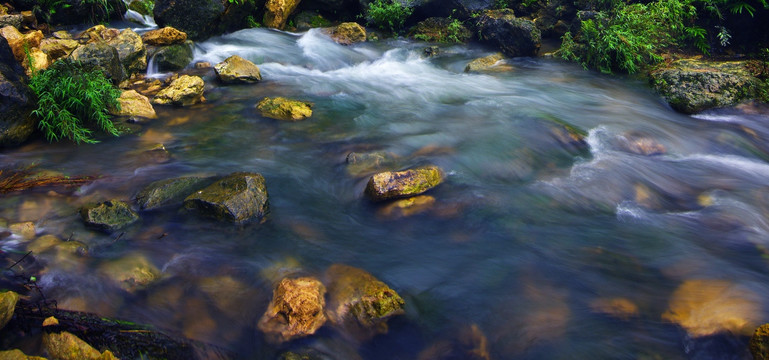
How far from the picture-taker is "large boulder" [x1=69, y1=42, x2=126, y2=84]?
733 centimetres

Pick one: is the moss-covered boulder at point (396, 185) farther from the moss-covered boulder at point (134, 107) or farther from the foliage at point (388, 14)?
the foliage at point (388, 14)

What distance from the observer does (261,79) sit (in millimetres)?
9344

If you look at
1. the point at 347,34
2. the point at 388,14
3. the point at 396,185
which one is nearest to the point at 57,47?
the point at 347,34

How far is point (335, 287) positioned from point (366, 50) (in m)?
8.87

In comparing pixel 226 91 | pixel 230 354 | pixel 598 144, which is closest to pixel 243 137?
pixel 226 91

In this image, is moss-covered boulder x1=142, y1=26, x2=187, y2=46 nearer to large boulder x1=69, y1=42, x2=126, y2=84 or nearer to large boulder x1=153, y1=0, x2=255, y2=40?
large boulder x1=153, y1=0, x2=255, y2=40

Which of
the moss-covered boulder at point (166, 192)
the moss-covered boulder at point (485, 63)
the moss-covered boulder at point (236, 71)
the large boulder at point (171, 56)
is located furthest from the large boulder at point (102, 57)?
the moss-covered boulder at point (485, 63)

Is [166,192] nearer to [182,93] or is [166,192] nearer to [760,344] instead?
[182,93]

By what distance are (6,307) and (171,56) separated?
23.2ft

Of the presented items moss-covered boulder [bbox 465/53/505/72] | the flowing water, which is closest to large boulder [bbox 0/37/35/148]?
the flowing water

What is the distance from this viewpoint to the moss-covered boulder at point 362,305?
12.3 ft

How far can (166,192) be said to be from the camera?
5.12 meters

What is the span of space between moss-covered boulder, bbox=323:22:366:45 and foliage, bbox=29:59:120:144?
653cm

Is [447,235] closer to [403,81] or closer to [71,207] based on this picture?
[71,207]
